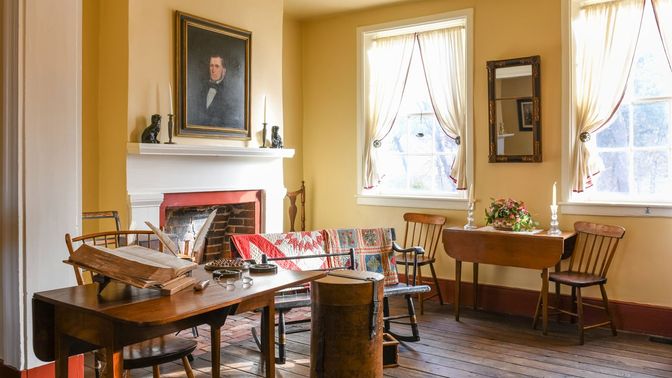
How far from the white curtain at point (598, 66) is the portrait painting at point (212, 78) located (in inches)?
104

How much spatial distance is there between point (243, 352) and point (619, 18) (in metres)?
3.59

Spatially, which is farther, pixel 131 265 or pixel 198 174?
pixel 198 174

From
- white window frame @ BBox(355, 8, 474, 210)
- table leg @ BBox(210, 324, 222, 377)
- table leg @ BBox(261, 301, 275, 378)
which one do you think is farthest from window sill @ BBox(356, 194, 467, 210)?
table leg @ BBox(210, 324, 222, 377)

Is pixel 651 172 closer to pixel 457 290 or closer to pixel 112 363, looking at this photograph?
pixel 457 290

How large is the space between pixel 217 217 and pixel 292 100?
150cm

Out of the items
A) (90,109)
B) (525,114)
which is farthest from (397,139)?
(90,109)

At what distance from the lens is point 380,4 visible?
522 centimetres

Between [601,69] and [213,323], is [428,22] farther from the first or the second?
[213,323]

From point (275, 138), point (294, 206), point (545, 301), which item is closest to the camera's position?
point (545, 301)

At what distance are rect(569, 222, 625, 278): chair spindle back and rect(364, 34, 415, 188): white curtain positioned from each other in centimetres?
189

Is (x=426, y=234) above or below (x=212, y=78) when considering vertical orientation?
below

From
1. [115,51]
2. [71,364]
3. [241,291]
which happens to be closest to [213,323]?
[241,291]

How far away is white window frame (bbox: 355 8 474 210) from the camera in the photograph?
15.8ft

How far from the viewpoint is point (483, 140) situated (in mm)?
4781
